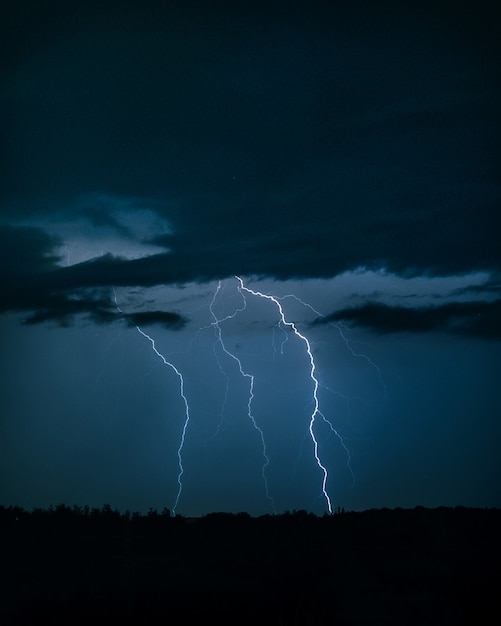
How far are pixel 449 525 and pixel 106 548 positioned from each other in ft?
48.9

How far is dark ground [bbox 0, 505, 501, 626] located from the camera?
51.4 feet

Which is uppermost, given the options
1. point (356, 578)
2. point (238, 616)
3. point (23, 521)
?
point (23, 521)

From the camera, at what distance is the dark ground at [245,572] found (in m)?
15.7

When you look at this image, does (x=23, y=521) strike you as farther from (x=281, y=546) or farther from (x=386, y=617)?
(x=386, y=617)

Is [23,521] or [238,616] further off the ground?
[23,521]

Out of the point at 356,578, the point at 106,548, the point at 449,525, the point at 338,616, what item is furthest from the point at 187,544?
the point at 449,525

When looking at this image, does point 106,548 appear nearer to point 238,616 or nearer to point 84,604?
point 84,604

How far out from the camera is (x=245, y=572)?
20.2 m

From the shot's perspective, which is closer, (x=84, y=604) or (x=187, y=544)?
(x=84, y=604)

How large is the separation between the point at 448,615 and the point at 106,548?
1077cm

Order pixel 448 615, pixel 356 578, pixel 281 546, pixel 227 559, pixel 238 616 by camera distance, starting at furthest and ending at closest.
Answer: pixel 281 546 → pixel 227 559 → pixel 356 578 → pixel 448 615 → pixel 238 616

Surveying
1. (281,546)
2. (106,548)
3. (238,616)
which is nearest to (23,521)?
(106,548)

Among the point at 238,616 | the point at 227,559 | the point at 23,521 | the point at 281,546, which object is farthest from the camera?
the point at 23,521

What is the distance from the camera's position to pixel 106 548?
23281 mm
